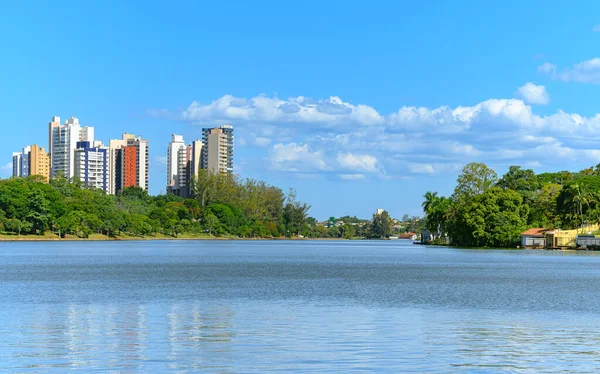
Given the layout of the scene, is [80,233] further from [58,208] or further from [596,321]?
[596,321]

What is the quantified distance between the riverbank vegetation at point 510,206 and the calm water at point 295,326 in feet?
232

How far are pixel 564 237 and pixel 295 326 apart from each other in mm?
101781

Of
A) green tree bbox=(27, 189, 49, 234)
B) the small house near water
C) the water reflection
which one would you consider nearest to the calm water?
the water reflection

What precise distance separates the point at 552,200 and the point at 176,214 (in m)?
90.1

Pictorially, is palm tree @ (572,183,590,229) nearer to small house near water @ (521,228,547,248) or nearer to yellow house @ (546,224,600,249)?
yellow house @ (546,224,600,249)

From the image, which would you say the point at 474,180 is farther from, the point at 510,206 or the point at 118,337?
the point at 118,337

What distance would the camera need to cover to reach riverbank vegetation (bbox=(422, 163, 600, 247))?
385 ft

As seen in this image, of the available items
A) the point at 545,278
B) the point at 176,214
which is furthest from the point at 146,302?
the point at 176,214

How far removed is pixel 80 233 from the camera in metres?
150

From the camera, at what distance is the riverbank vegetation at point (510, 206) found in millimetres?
Result: 117500

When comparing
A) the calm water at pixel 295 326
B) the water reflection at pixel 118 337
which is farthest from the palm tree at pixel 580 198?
the water reflection at pixel 118 337

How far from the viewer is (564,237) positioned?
120 metres

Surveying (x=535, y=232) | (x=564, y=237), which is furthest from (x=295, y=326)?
(x=564, y=237)

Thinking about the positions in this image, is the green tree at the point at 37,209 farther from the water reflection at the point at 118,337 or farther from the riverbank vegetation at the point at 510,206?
the water reflection at the point at 118,337
